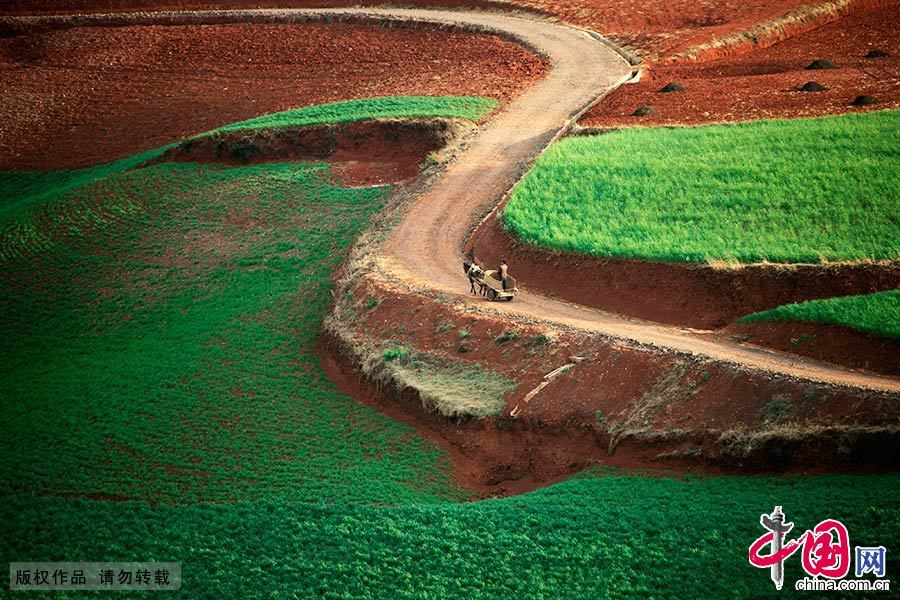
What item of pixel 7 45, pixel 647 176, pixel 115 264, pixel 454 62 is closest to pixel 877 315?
pixel 647 176

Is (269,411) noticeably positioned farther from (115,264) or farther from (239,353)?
(115,264)

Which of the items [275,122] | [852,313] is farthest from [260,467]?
[275,122]

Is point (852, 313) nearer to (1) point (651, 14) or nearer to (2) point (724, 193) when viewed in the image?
(2) point (724, 193)

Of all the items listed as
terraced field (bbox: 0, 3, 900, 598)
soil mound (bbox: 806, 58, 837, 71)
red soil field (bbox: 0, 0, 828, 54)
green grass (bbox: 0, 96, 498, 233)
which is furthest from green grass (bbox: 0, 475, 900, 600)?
red soil field (bbox: 0, 0, 828, 54)

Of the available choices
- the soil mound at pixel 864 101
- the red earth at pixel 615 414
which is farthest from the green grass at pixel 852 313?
the soil mound at pixel 864 101

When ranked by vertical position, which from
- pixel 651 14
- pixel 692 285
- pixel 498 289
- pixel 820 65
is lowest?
pixel 692 285
